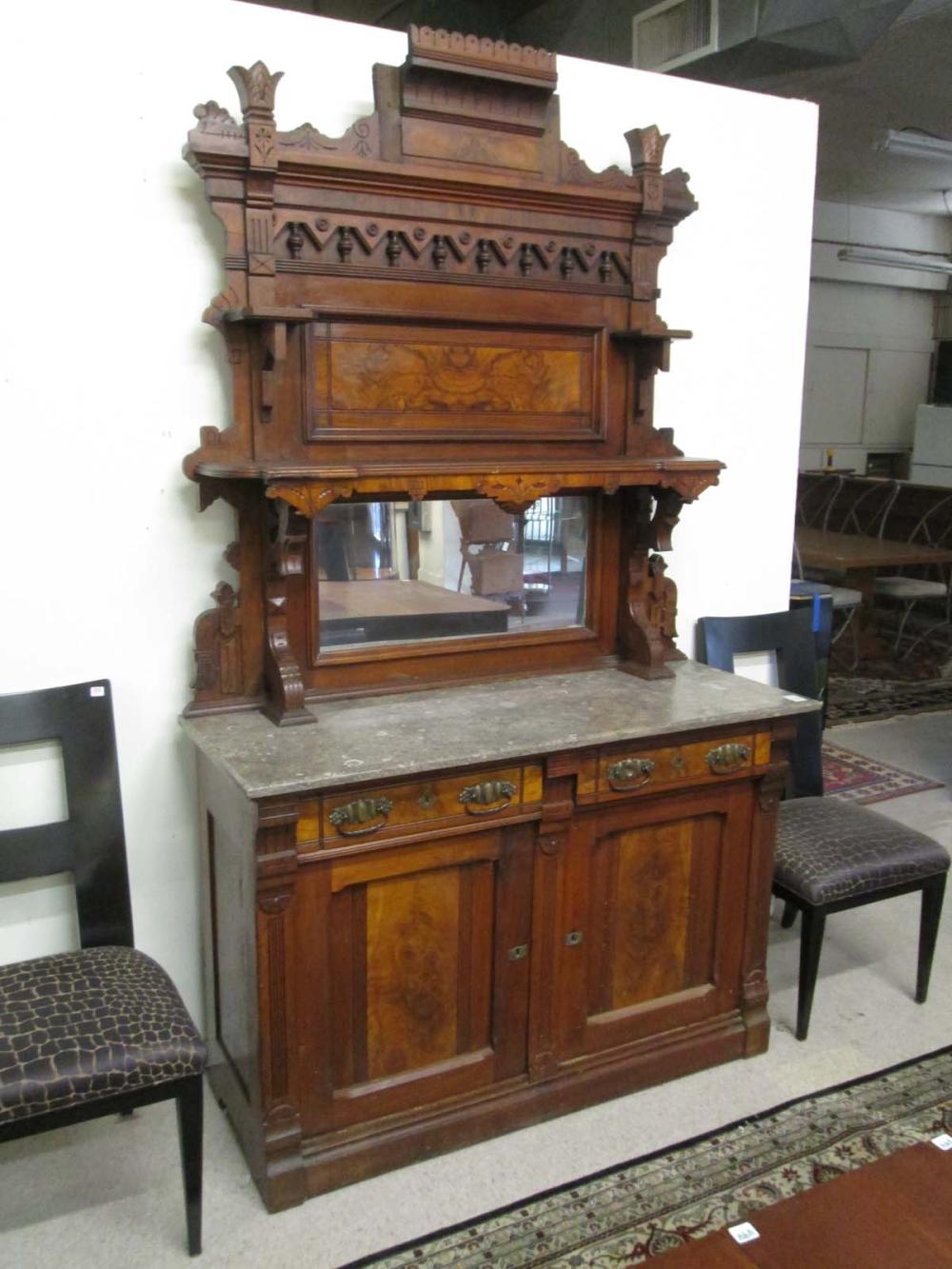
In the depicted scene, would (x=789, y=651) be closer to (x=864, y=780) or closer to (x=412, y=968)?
(x=412, y=968)

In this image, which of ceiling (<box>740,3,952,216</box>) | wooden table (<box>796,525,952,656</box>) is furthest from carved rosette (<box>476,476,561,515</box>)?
wooden table (<box>796,525,952,656</box>)

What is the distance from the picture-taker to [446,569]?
230 cm

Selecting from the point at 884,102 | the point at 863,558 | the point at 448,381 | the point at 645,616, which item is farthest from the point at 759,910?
the point at 884,102

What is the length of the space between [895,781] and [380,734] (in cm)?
286

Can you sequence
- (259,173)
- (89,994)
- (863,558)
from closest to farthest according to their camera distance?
(89,994), (259,173), (863,558)

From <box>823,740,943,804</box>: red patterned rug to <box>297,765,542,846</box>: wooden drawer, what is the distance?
2289mm

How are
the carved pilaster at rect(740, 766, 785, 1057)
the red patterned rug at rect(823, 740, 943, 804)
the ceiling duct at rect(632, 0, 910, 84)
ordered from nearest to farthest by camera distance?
the carved pilaster at rect(740, 766, 785, 1057) < the ceiling duct at rect(632, 0, 910, 84) < the red patterned rug at rect(823, 740, 943, 804)

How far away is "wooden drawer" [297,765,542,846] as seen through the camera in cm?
182

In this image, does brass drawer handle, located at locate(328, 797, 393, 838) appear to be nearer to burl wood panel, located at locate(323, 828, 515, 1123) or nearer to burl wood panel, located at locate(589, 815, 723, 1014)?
burl wood panel, located at locate(323, 828, 515, 1123)

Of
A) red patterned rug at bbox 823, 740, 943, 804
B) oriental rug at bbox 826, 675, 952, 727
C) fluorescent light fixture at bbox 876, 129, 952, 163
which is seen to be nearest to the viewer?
red patterned rug at bbox 823, 740, 943, 804

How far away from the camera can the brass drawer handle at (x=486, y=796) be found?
6.34 feet

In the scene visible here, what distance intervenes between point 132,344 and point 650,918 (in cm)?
156

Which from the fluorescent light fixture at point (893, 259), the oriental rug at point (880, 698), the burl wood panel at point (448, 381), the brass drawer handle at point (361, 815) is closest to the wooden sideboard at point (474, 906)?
the brass drawer handle at point (361, 815)

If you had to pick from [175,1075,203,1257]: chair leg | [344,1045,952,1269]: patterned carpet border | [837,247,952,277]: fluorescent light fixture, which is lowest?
[344,1045,952,1269]: patterned carpet border
